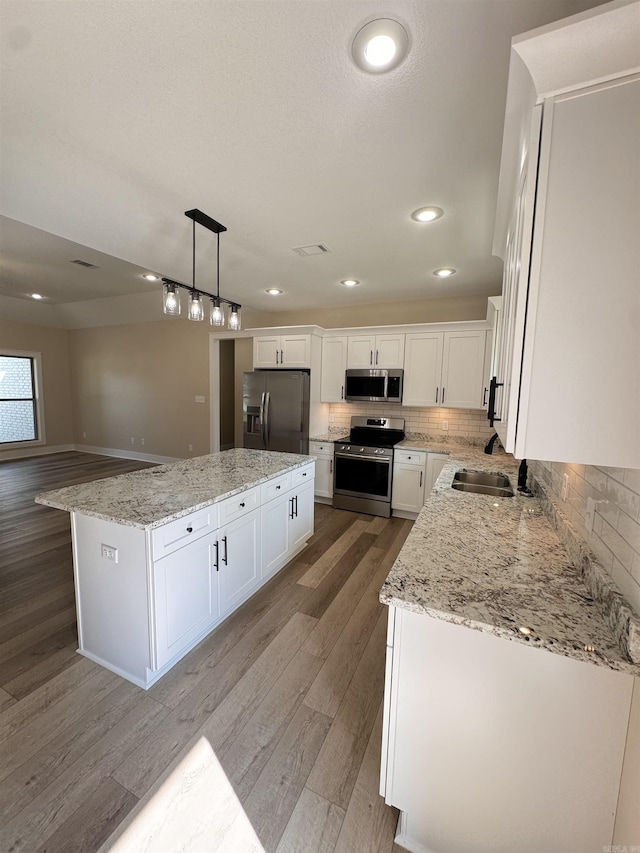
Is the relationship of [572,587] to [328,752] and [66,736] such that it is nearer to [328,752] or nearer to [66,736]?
[328,752]

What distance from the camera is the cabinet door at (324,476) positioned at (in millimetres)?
4422

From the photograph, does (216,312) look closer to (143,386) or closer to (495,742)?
(495,742)

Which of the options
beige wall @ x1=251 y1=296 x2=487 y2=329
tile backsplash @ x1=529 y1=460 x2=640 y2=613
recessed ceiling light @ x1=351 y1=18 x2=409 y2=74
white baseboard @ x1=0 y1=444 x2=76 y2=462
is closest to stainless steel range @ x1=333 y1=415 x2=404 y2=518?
beige wall @ x1=251 y1=296 x2=487 y2=329

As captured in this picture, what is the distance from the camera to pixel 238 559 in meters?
2.28

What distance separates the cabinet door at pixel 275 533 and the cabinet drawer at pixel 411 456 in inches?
65.8

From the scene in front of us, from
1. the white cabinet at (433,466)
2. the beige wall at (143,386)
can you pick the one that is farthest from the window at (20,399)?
the white cabinet at (433,466)

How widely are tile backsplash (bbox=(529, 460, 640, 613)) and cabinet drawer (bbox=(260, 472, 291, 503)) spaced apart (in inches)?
72.0

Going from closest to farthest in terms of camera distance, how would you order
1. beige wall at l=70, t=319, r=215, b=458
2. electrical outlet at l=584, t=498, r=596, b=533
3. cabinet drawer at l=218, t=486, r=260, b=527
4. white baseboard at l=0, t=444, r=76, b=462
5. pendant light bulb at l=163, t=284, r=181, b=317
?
1. electrical outlet at l=584, t=498, r=596, b=533
2. cabinet drawer at l=218, t=486, r=260, b=527
3. pendant light bulb at l=163, t=284, r=181, b=317
4. beige wall at l=70, t=319, r=215, b=458
5. white baseboard at l=0, t=444, r=76, b=462

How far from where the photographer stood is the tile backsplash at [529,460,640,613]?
0.92 m

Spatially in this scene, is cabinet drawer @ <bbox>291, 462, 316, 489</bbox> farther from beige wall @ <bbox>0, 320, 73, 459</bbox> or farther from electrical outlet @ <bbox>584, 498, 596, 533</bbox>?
beige wall @ <bbox>0, 320, 73, 459</bbox>

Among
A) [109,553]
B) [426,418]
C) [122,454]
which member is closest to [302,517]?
[109,553]

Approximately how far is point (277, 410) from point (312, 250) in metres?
2.15

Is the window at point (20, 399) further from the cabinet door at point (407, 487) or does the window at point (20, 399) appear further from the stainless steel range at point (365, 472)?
the cabinet door at point (407, 487)

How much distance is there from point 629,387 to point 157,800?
6.80 feet
